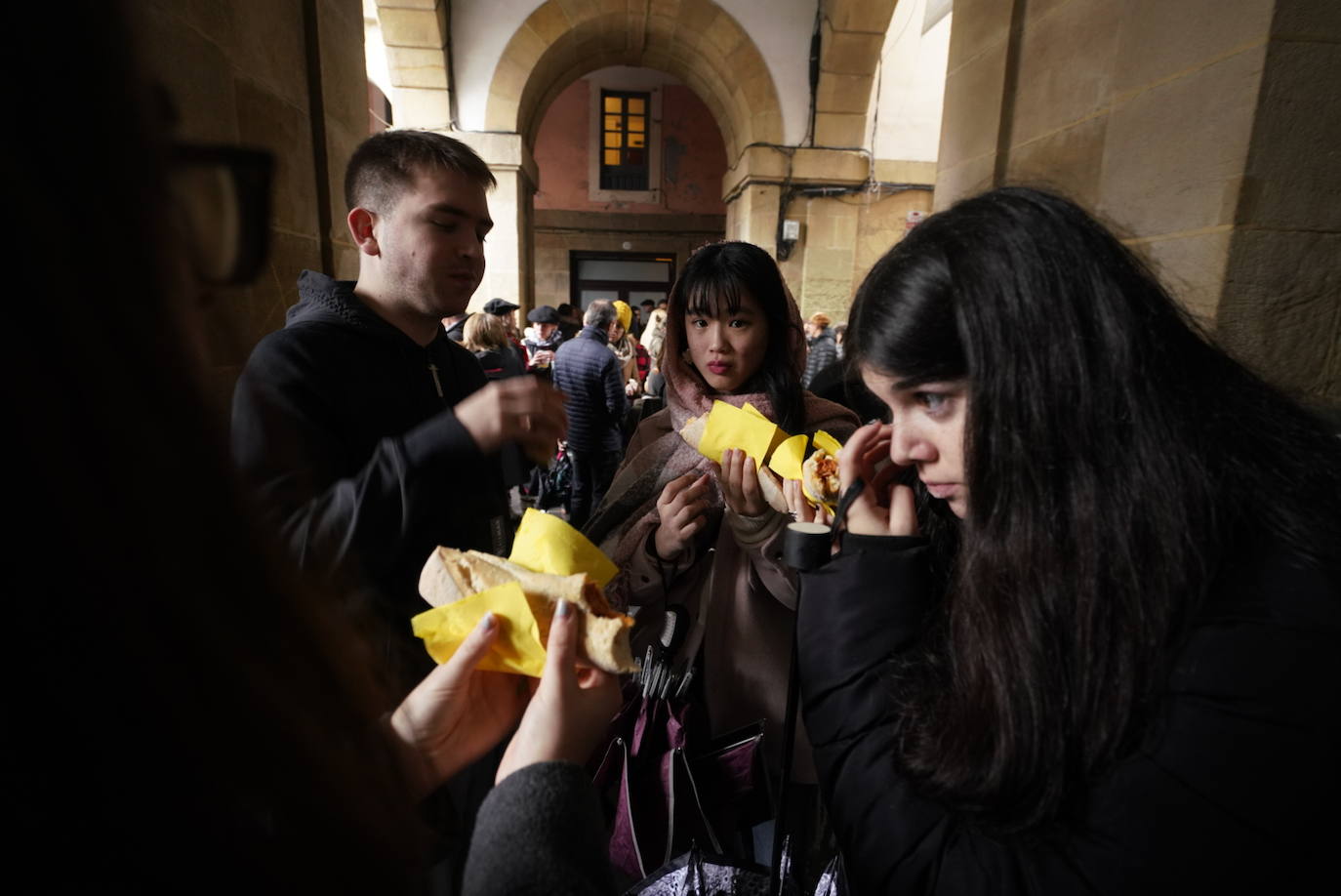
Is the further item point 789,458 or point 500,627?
point 789,458

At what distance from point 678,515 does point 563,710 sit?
84cm

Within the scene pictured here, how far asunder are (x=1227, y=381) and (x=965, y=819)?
2.35 ft

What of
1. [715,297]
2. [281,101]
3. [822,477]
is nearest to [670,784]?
[822,477]

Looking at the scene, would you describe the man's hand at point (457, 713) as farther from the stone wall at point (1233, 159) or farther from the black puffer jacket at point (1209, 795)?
the stone wall at point (1233, 159)

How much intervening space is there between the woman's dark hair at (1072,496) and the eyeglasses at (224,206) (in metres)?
0.86

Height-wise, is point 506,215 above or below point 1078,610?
above

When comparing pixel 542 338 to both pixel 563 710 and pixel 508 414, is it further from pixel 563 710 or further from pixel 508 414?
pixel 563 710

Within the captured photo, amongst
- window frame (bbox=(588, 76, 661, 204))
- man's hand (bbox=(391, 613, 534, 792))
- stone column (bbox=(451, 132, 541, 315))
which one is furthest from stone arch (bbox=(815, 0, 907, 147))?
window frame (bbox=(588, 76, 661, 204))

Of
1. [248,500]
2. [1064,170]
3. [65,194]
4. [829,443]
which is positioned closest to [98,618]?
[248,500]

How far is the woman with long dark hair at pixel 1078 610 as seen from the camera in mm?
647

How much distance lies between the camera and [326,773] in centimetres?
38

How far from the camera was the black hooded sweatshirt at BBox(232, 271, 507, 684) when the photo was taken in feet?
3.77

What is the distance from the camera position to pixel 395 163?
1.60 m

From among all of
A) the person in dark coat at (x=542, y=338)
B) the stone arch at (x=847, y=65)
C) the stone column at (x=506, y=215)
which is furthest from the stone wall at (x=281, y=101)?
the stone arch at (x=847, y=65)
